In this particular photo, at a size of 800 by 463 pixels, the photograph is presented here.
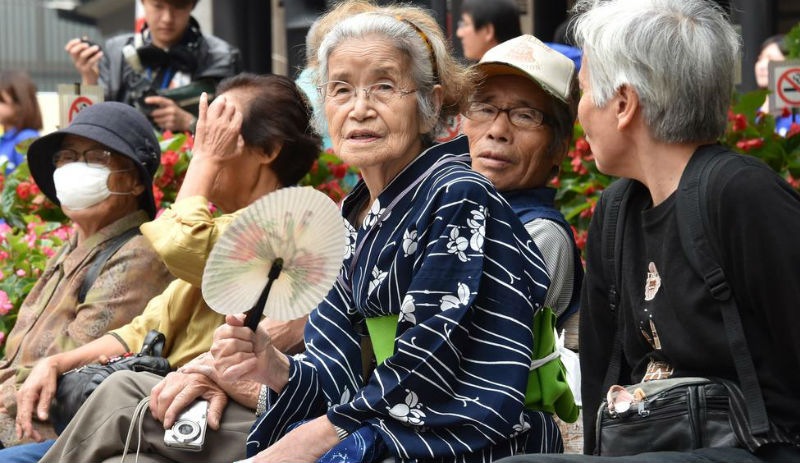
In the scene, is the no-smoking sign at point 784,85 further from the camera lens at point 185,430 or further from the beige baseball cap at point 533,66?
the camera lens at point 185,430

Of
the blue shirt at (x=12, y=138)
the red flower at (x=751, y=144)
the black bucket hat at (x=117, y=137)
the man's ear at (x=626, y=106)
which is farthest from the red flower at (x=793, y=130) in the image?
the blue shirt at (x=12, y=138)

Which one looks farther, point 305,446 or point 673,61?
point 305,446

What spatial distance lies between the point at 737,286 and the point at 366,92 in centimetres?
129

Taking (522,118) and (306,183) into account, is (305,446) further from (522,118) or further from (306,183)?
(306,183)

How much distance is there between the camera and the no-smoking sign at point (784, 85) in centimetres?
610

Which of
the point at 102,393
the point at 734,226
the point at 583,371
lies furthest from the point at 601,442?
the point at 102,393

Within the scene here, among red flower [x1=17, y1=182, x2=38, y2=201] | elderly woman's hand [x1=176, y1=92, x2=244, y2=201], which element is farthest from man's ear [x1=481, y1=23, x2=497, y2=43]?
elderly woman's hand [x1=176, y1=92, x2=244, y2=201]

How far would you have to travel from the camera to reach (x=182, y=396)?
12.6 ft

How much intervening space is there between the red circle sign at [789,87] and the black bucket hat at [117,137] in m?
3.00

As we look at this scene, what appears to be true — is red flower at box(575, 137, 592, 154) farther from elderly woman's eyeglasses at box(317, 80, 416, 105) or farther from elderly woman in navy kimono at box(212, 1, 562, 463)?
elderly woman's eyeglasses at box(317, 80, 416, 105)

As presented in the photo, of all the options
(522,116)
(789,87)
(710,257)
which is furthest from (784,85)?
(710,257)

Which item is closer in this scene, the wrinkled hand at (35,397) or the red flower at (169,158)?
the wrinkled hand at (35,397)

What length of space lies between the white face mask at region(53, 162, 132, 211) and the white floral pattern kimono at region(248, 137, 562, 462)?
6.13 feet

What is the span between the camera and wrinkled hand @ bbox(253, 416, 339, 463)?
135 inches
